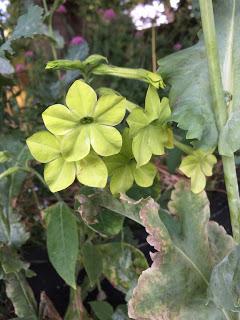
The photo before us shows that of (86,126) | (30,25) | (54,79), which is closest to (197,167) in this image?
(86,126)

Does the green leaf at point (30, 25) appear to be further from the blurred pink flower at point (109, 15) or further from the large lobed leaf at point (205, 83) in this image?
the blurred pink flower at point (109, 15)

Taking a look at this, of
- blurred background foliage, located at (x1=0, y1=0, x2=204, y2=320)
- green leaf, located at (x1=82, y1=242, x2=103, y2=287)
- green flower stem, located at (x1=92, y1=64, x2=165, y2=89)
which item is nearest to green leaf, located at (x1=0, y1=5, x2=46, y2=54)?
blurred background foliage, located at (x1=0, y1=0, x2=204, y2=320)

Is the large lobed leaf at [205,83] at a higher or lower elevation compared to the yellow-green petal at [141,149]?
higher

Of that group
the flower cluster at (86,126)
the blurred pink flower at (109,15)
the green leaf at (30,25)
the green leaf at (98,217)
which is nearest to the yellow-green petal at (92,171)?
the flower cluster at (86,126)

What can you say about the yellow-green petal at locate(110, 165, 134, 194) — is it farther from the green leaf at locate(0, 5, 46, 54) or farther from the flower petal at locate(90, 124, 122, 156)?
the green leaf at locate(0, 5, 46, 54)

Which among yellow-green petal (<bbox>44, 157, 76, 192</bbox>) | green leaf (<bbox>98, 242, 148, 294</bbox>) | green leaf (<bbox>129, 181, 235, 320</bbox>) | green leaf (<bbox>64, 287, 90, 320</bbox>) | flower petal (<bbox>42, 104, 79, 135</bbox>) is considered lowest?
green leaf (<bbox>64, 287, 90, 320</bbox>)
